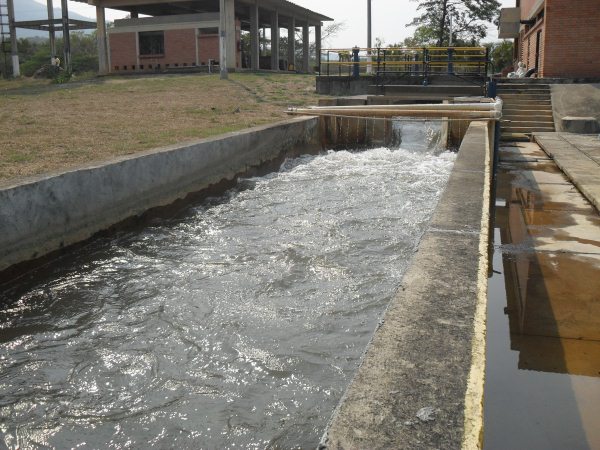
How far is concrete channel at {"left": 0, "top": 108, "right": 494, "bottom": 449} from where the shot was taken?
183 centimetres

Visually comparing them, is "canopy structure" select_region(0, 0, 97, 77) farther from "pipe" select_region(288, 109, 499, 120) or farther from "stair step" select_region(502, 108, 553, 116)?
"stair step" select_region(502, 108, 553, 116)

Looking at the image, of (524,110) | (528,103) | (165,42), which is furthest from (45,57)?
(524,110)

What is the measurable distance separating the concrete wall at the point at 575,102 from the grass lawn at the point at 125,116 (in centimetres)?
710

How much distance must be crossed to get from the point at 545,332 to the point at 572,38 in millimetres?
17851

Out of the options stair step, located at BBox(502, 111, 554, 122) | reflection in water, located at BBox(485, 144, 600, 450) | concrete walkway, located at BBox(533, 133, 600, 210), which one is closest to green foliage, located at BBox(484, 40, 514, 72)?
stair step, located at BBox(502, 111, 554, 122)

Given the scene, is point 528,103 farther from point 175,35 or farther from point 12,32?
point 12,32

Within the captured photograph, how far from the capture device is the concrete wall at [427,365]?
1.77 metres

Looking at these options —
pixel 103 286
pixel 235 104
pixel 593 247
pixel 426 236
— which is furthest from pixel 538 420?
pixel 235 104

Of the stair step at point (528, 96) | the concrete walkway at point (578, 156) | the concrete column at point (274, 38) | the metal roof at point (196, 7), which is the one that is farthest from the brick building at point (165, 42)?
the concrete walkway at point (578, 156)

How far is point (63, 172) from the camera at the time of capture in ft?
20.0

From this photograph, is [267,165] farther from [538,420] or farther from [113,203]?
[538,420]

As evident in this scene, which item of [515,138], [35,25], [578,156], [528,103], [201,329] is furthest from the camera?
[35,25]

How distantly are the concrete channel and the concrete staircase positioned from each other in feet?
23.6

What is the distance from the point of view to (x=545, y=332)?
12.4 feet
